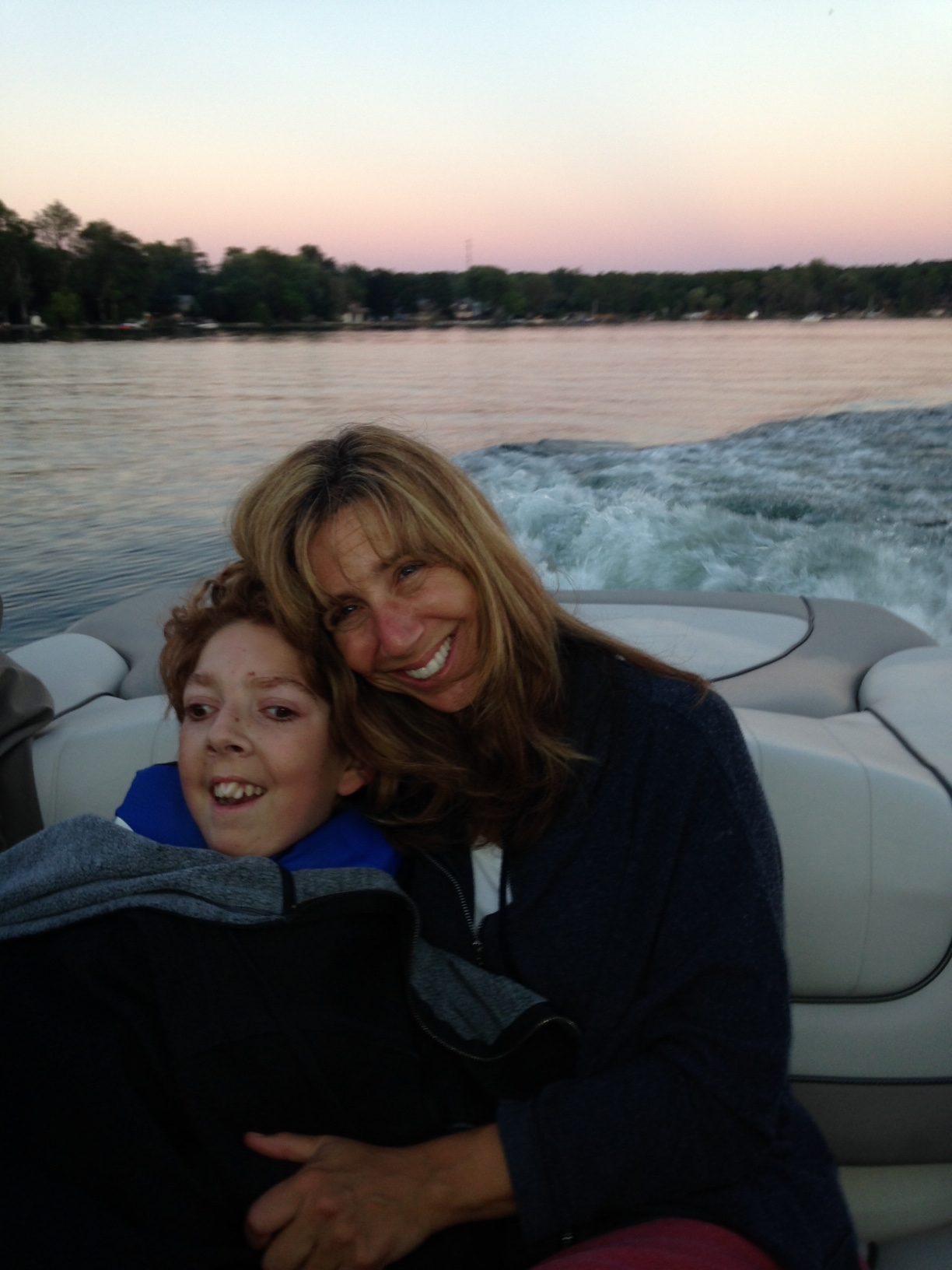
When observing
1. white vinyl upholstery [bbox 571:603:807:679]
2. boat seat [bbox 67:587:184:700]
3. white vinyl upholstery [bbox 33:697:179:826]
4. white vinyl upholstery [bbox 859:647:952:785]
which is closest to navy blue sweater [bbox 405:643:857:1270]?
white vinyl upholstery [bbox 859:647:952:785]

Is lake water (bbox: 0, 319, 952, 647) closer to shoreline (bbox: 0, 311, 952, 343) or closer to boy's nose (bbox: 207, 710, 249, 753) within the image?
shoreline (bbox: 0, 311, 952, 343)

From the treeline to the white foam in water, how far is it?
Result: 116cm

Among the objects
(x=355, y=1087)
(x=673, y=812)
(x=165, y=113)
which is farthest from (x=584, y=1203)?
(x=165, y=113)

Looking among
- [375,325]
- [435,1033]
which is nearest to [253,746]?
[435,1033]

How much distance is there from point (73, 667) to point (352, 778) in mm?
953

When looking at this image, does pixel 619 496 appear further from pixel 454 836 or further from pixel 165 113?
pixel 454 836

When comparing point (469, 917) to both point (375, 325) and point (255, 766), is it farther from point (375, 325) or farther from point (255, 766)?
point (375, 325)

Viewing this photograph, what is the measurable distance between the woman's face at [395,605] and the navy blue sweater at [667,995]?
18 centimetres

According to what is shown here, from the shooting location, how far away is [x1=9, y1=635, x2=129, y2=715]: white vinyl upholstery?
5.87ft

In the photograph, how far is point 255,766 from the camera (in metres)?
1.11

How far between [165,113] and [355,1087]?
148 inches

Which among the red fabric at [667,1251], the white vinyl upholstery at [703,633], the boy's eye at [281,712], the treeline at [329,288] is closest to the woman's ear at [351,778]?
the boy's eye at [281,712]

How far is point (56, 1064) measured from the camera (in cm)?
89

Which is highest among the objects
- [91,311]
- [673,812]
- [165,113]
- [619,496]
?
[165,113]
